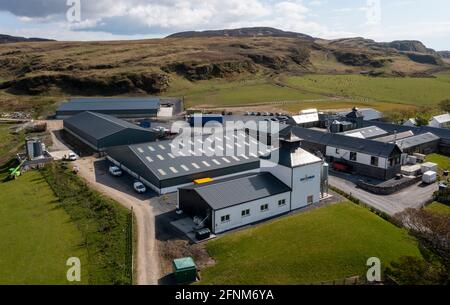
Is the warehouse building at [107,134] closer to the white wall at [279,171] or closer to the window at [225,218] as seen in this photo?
the white wall at [279,171]

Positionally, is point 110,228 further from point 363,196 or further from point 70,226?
point 363,196

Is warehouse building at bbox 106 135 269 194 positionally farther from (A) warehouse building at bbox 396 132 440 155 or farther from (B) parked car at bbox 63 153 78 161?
(A) warehouse building at bbox 396 132 440 155

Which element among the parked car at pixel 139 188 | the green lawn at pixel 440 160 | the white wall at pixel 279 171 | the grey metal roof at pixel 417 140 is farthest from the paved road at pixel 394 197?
the parked car at pixel 139 188

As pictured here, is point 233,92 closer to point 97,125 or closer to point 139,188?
point 97,125

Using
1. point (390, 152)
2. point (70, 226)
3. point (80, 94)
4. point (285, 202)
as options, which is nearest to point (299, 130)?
point (390, 152)

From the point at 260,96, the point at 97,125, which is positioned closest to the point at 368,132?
the point at 97,125
